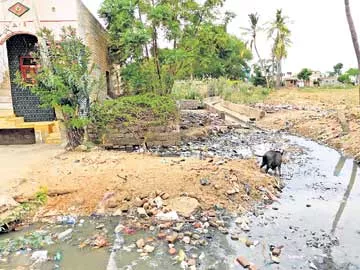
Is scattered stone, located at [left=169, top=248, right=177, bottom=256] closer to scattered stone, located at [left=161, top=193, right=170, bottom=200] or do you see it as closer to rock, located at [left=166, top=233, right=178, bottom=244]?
rock, located at [left=166, top=233, right=178, bottom=244]

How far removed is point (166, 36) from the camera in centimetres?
1248

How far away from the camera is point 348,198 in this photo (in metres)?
6.46

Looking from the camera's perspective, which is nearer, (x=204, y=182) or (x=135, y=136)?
(x=204, y=182)

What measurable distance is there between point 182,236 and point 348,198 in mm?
3365

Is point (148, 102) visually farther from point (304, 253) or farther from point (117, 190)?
point (304, 253)

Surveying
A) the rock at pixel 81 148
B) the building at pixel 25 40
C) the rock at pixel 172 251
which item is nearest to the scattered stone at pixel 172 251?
the rock at pixel 172 251

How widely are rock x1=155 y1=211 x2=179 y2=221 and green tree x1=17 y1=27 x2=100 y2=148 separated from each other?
14.4 feet

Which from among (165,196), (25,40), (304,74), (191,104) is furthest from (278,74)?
(165,196)

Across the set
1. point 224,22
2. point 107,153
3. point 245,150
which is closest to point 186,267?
point 107,153

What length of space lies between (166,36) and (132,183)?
750 centimetres

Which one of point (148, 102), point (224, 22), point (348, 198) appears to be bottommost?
point (348, 198)

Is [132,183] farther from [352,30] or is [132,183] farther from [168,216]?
[352,30]

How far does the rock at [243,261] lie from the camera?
164 inches

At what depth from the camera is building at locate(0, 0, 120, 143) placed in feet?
34.2
